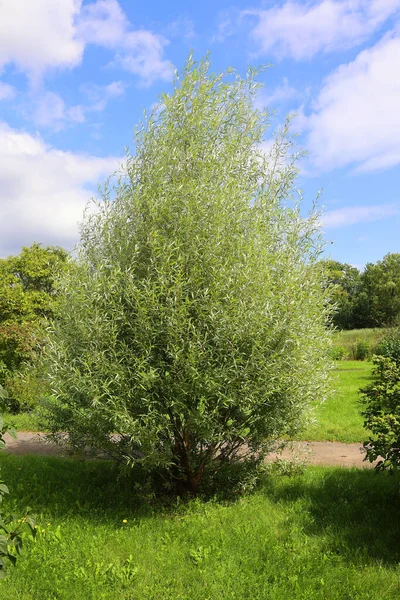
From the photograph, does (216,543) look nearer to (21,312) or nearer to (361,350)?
(21,312)

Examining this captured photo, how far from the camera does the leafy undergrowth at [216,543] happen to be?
17.5 feet

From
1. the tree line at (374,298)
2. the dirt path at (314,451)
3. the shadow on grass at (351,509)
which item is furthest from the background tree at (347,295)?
the shadow on grass at (351,509)

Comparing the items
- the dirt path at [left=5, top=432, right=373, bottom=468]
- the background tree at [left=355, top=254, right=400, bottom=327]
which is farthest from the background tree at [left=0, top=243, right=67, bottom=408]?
the background tree at [left=355, top=254, right=400, bottom=327]

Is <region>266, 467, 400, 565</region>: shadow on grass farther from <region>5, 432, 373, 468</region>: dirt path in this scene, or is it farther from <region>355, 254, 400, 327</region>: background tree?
<region>355, 254, 400, 327</region>: background tree

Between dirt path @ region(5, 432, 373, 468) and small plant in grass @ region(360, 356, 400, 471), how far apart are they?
247 cm

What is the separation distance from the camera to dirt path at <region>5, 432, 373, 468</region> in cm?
971

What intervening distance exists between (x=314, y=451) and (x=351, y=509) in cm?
378

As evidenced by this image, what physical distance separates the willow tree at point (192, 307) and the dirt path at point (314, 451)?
2287mm

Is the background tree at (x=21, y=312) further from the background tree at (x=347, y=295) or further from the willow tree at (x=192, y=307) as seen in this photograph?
the background tree at (x=347, y=295)

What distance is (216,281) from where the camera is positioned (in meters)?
6.70

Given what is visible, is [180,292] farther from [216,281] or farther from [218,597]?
[218,597]

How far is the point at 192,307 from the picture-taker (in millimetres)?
6590

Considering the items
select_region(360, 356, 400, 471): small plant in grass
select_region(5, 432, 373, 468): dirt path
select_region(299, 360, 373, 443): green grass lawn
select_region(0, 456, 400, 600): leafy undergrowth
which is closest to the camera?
select_region(0, 456, 400, 600): leafy undergrowth

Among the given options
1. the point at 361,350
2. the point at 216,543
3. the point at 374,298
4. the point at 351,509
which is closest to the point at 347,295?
the point at 374,298
